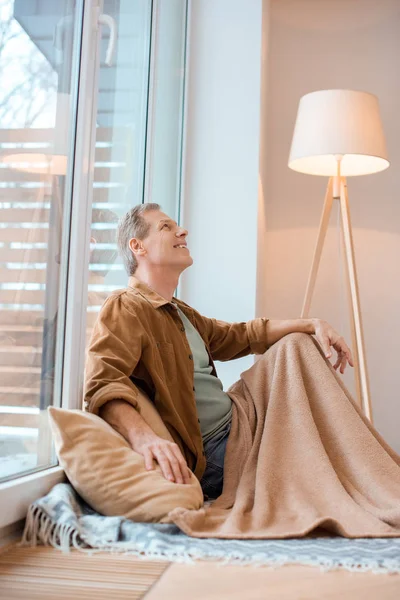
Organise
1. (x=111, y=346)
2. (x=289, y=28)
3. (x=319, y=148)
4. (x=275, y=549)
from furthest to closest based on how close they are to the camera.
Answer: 1. (x=289, y=28)
2. (x=319, y=148)
3. (x=111, y=346)
4. (x=275, y=549)

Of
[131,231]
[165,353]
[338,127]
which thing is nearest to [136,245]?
[131,231]

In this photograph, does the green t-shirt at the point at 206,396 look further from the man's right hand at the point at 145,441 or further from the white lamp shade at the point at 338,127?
the white lamp shade at the point at 338,127

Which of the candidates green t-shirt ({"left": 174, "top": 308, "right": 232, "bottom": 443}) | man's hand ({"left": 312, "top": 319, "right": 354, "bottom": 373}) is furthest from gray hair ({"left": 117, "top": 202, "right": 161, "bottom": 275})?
man's hand ({"left": 312, "top": 319, "right": 354, "bottom": 373})

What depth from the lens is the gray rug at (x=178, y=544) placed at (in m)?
1.36

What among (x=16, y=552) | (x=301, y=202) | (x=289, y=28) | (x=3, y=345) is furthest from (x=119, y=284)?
(x=289, y=28)

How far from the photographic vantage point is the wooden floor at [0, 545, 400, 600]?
1.18m

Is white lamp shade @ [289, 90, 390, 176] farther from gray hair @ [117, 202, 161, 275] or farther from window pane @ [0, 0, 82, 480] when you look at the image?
window pane @ [0, 0, 82, 480]

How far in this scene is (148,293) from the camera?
88.6 inches

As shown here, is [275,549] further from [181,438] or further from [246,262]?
[246,262]

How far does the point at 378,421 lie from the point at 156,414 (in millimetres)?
1906

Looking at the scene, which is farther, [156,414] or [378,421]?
[378,421]

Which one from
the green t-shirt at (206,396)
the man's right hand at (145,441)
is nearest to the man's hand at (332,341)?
the green t-shirt at (206,396)

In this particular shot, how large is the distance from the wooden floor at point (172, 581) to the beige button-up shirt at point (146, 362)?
0.52 metres

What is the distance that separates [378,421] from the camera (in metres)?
3.61
